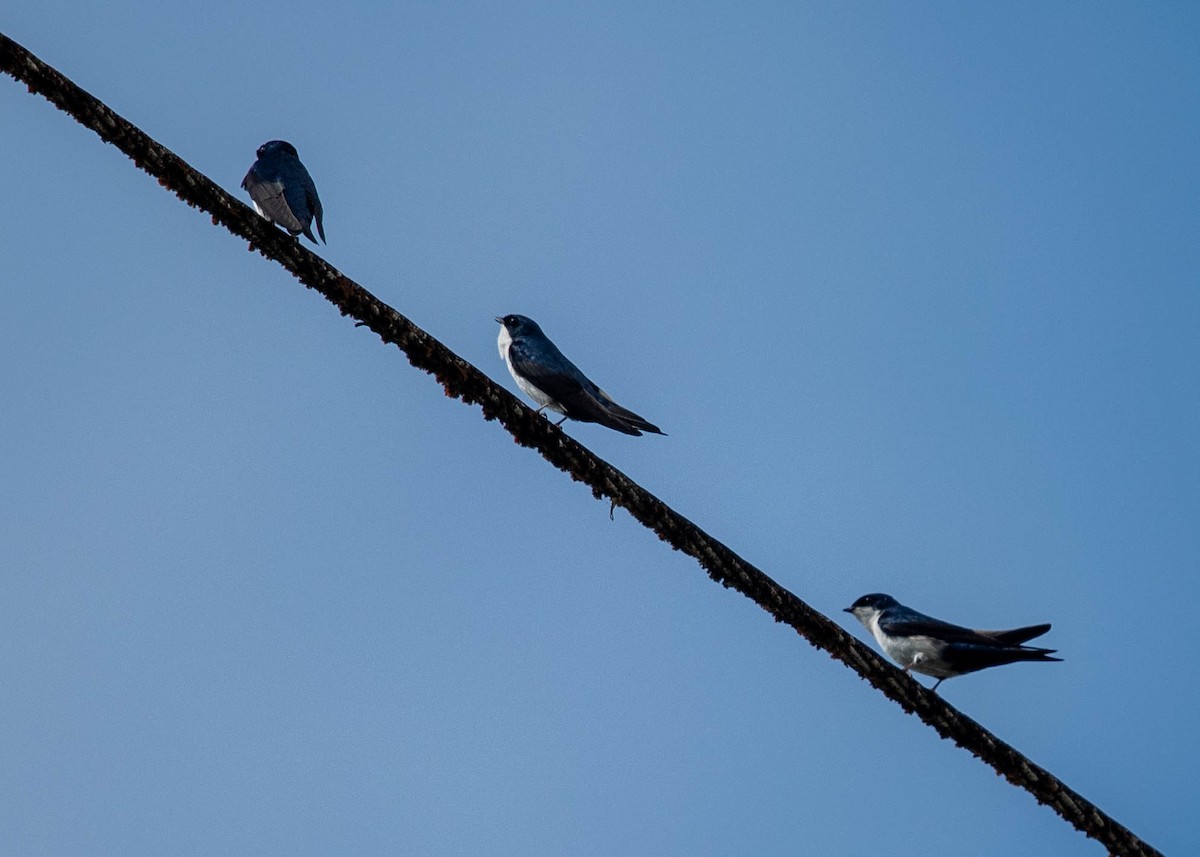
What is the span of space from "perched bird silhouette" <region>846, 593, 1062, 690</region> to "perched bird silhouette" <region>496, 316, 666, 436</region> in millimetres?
2910

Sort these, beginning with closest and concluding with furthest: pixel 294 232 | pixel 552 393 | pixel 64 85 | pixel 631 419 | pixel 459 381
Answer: pixel 64 85
pixel 459 381
pixel 631 419
pixel 552 393
pixel 294 232

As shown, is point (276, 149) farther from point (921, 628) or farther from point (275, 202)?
point (921, 628)

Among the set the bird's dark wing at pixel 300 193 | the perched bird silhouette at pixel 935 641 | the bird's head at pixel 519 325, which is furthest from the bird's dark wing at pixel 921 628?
the bird's dark wing at pixel 300 193

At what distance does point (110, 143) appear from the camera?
4.96m

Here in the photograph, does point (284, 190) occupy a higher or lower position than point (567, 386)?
higher

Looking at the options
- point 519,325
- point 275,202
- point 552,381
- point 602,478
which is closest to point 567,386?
point 552,381

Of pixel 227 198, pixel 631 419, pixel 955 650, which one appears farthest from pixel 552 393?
pixel 227 198

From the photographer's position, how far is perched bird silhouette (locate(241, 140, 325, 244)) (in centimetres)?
990

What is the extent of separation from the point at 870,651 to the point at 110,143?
3.82 metres

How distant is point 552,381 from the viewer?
9.13 metres

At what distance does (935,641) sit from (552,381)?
11.9 feet

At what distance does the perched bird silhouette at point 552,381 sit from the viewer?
829cm

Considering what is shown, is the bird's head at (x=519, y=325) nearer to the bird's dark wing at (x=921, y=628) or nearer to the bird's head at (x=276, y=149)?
the bird's head at (x=276, y=149)

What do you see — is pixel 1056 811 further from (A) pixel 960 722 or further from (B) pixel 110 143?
(B) pixel 110 143
